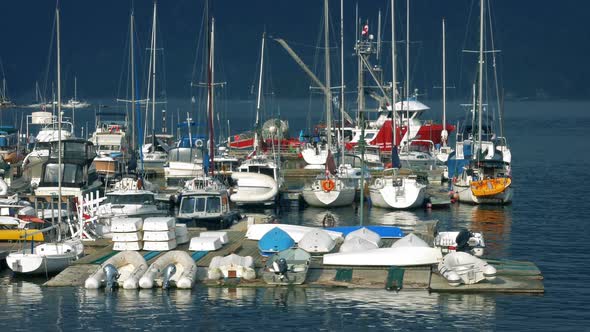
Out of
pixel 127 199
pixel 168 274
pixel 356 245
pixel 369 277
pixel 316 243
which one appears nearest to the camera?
pixel 168 274

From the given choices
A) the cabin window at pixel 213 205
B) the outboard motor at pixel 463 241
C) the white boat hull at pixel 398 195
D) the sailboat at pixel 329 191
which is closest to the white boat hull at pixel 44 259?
the cabin window at pixel 213 205

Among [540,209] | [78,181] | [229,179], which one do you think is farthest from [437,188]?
[78,181]

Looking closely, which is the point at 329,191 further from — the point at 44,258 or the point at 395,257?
the point at 44,258

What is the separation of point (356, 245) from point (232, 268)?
14.3 ft

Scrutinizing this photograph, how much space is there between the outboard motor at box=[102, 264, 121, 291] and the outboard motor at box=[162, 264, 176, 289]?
148cm

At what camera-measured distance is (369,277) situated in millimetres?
35219

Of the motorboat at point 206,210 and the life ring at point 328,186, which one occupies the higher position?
the life ring at point 328,186

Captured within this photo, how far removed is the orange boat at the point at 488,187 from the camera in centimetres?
5841

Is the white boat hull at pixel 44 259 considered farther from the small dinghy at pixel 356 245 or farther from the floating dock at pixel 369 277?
the small dinghy at pixel 356 245

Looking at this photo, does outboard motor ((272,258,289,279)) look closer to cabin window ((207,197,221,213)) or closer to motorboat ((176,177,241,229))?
motorboat ((176,177,241,229))

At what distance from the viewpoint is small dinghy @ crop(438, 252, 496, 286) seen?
34344 mm

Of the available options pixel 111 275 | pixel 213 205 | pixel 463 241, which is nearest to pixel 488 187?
pixel 213 205

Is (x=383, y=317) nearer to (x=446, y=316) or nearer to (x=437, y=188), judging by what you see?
(x=446, y=316)

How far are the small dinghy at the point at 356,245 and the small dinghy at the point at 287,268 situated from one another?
1.80 metres
